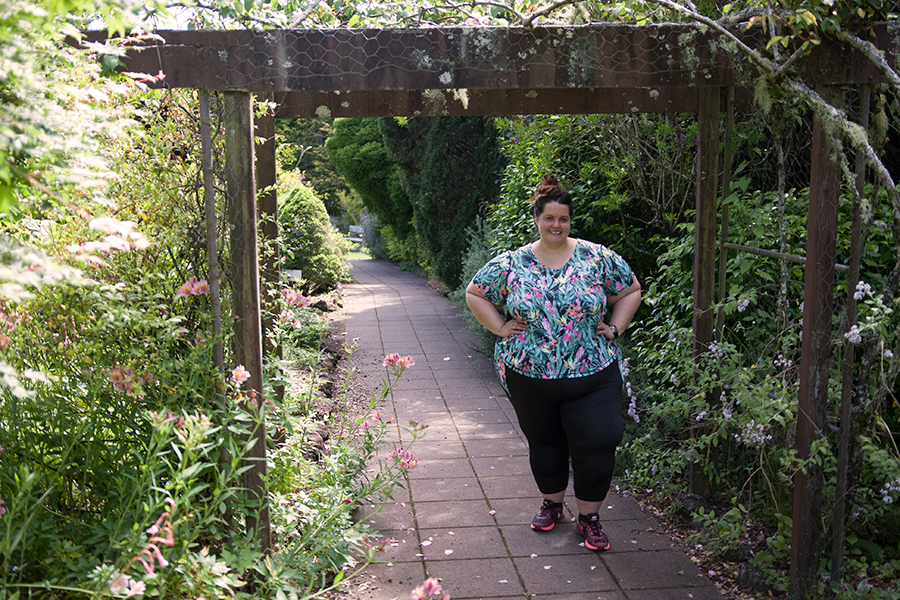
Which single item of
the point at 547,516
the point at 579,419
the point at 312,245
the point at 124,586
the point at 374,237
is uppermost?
the point at 124,586

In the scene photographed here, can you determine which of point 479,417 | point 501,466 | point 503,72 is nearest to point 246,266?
point 503,72

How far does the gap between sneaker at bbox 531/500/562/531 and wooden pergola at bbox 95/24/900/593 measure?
1.10m

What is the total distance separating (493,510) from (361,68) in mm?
2299

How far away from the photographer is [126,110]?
2.28 meters

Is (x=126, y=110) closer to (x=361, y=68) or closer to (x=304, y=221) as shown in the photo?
(x=361, y=68)

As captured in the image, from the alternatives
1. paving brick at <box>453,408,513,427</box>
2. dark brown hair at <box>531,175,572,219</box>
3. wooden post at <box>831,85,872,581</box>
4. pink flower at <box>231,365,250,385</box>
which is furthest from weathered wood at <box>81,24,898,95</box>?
paving brick at <box>453,408,513,427</box>

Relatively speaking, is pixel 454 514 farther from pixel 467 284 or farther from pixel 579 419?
pixel 467 284

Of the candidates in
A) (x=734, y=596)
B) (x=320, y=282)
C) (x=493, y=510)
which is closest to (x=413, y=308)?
(x=320, y=282)

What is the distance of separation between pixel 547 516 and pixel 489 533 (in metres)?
→ 0.29

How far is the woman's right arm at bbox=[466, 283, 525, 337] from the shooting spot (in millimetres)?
3062

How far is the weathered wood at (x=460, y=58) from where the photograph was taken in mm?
2316

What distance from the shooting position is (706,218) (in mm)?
3381

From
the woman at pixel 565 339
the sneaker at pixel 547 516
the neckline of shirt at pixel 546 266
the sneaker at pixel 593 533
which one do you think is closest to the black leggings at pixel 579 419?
the woman at pixel 565 339

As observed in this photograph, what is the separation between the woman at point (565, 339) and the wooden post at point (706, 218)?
0.44 metres
